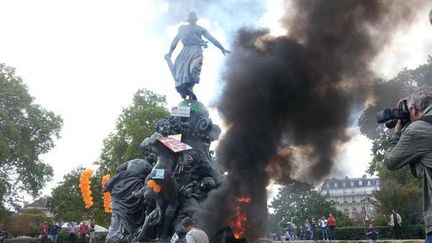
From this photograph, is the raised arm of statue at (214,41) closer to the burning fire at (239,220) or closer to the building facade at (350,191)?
the burning fire at (239,220)

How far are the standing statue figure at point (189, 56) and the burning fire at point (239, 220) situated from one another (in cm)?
380

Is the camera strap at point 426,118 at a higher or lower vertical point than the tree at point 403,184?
lower

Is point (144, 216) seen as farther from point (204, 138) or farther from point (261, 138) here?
point (261, 138)

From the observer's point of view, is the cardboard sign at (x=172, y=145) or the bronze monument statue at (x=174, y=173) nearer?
the cardboard sign at (x=172, y=145)

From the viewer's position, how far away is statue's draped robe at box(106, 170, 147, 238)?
11.8 m

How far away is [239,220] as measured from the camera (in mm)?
Answer: 11375

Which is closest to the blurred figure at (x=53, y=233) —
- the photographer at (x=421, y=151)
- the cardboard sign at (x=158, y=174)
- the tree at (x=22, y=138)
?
the tree at (x=22, y=138)

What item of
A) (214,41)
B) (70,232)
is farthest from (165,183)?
(70,232)

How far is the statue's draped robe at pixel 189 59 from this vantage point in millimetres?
13297

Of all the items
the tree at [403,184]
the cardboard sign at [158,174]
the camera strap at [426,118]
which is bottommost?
the camera strap at [426,118]

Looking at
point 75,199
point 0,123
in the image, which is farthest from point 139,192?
point 75,199

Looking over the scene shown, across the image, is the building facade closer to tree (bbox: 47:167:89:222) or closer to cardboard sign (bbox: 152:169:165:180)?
tree (bbox: 47:167:89:222)

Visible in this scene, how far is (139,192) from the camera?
11641mm

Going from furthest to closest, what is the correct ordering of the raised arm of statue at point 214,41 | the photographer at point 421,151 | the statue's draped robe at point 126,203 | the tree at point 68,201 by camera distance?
1. the tree at point 68,201
2. the raised arm of statue at point 214,41
3. the statue's draped robe at point 126,203
4. the photographer at point 421,151
